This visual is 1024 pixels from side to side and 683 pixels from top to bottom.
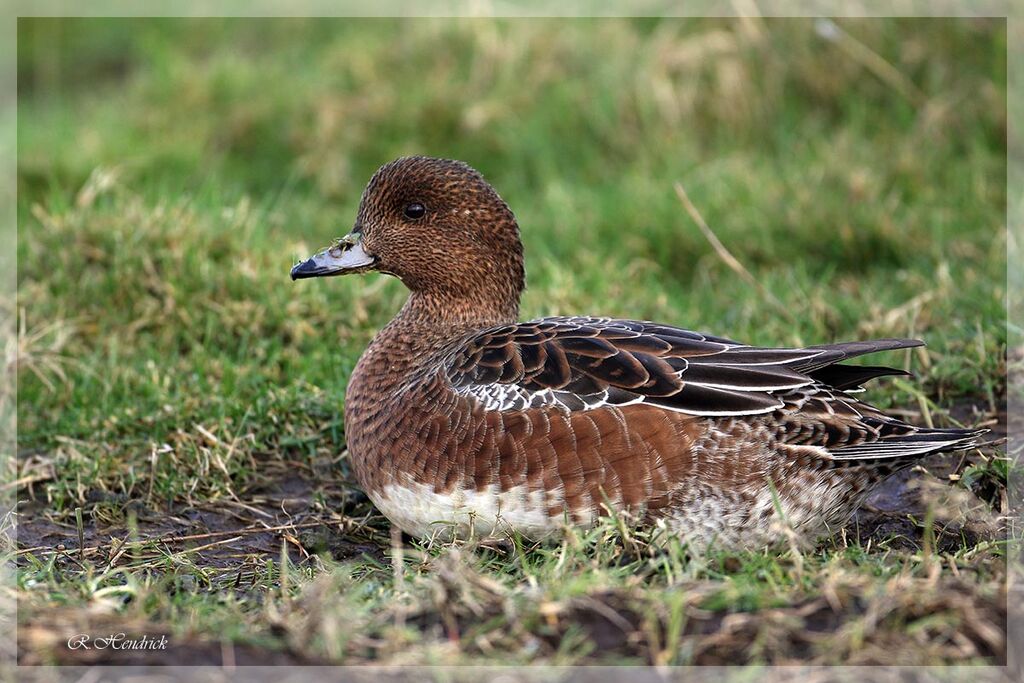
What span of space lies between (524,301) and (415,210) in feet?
3.87

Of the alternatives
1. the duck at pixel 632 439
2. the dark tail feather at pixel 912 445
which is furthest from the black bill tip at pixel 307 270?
the dark tail feather at pixel 912 445

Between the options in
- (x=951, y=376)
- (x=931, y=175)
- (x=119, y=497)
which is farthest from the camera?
(x=931, y=175)

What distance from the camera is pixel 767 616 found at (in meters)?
2.83

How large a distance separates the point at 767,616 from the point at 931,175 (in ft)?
14.2

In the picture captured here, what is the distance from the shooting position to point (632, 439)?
3.64 metres

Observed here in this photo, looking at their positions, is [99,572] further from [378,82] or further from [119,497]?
[378,82]

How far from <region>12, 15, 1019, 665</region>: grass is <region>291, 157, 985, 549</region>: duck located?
6.8 inches

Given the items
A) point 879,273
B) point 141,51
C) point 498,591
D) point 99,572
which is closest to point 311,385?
point 99,572

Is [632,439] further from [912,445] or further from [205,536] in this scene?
[205,536]

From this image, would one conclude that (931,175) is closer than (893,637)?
No

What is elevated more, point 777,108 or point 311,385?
point 777,108

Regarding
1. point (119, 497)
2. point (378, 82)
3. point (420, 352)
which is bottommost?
point (119, 497)

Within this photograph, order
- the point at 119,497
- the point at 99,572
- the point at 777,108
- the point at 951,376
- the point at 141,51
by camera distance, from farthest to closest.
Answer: the point at 141,51, the point at 777,108, the point at 951,376, the point at 119,497, the point at 99,572
